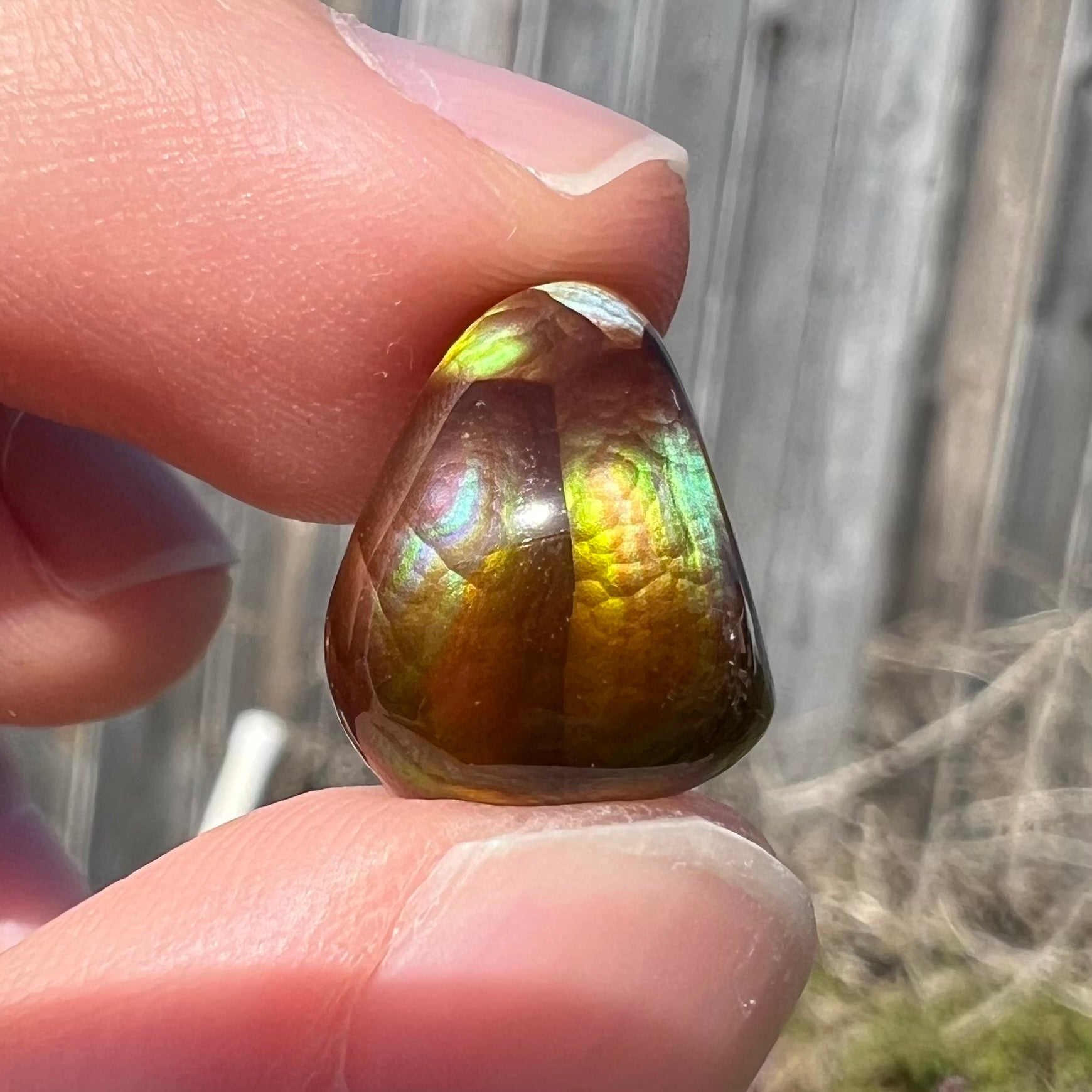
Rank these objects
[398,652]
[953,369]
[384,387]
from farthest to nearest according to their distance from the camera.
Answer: [953,369]
[384,387]
[398,652]

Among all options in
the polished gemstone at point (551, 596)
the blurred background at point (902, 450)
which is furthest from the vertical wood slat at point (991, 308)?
the polished gemstone at point (551, 596)

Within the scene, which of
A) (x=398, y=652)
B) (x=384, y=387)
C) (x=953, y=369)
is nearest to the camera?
(x=398, y=652)

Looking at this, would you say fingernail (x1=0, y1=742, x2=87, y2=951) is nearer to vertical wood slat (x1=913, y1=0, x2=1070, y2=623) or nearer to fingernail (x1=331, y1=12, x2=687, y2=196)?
fingernail (x1=331, y1=12, x2=687, y2=196)

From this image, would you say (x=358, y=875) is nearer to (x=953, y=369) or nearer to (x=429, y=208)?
(x=429, y=208)

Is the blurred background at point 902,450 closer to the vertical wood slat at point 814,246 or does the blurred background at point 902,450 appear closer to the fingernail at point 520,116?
the vertical wood slat at point 814,246

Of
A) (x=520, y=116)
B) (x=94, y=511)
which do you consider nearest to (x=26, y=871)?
(x=94, y=511)

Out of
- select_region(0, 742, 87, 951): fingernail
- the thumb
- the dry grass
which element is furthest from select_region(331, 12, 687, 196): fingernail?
the dry grass

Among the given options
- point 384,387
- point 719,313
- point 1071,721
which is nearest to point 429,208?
point 384,387
